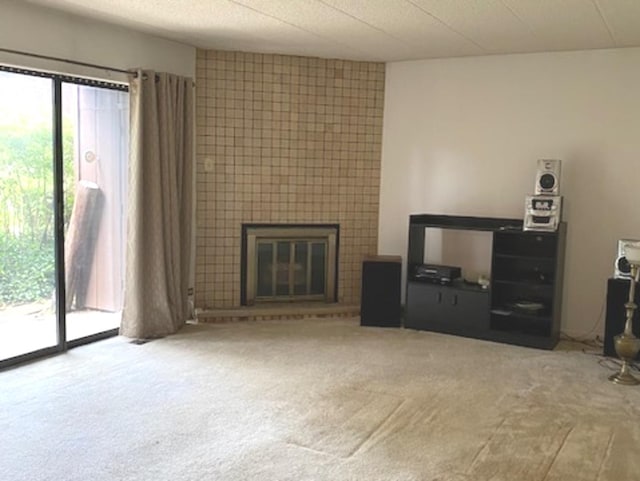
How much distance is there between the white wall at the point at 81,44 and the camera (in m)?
3.64

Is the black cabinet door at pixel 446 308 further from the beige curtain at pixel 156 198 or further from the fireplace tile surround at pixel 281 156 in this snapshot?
the beige curtain at pixel 156 198

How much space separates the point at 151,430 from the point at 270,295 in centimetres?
257

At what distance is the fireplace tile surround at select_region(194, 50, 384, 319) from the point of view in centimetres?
514

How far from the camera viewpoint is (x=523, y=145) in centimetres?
493

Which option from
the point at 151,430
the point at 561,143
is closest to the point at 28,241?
the point at 151,430

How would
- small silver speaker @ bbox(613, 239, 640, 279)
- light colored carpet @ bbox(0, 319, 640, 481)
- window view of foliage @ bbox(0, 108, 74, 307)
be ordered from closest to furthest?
light colored carpet @ bbox(0, 319, 640, 481) < window view of foliage @ bbox(0, 108, 74, 307) < small silver speaker @ bbox(613, 239, 640, 279)

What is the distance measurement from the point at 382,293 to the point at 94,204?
7.75 ft

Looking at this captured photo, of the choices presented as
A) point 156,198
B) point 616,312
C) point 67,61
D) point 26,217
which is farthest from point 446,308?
point 67,61

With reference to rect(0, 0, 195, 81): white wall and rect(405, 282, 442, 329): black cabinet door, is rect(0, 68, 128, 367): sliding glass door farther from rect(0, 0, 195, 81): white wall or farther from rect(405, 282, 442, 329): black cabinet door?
rect(405, 282, 442, 329): black cabinet door

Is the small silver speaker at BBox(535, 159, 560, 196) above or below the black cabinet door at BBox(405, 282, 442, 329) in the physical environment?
above

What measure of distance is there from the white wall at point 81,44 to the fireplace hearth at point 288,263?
152 centimetres

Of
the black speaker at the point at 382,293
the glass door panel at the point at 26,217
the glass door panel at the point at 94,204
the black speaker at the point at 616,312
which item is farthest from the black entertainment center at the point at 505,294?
the glass door panel at the point at 26,217

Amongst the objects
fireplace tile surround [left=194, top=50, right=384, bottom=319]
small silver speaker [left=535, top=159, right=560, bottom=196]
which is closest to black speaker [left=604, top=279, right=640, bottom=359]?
small silver speaker [left=535, top=159, right=560, bottom=196]

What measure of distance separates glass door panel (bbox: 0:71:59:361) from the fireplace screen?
5.57 feet
